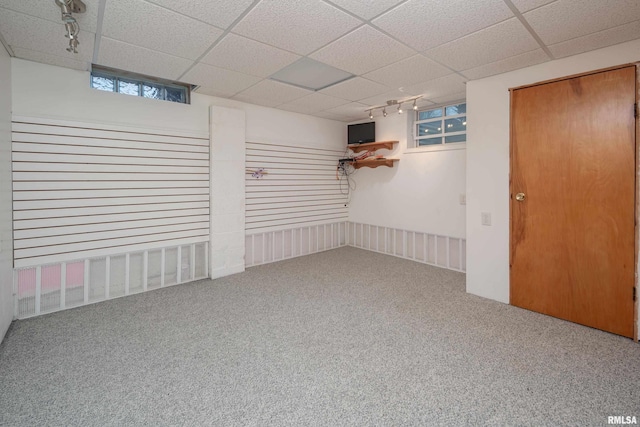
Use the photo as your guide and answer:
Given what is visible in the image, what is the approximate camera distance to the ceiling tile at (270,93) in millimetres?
3939

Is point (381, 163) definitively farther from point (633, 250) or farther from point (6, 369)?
point (6, 369)

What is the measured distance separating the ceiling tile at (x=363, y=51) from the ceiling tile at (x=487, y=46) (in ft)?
1.14

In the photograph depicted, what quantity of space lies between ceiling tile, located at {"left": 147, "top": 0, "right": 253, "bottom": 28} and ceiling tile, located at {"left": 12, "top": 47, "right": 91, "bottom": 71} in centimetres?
164

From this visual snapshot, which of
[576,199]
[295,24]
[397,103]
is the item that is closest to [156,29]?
[295,24]

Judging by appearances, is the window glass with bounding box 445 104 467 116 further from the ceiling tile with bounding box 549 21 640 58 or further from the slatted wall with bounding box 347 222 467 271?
the slatted wall with bounding box 347 222 467 271

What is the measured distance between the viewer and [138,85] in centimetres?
378

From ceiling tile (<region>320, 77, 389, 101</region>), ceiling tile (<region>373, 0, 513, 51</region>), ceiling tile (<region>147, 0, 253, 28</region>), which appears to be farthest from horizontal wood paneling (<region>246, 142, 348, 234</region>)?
ceiling tile (<region>373, 0, 513, 51</region>)

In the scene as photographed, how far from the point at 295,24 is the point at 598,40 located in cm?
261

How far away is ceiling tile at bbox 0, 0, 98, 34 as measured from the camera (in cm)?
211

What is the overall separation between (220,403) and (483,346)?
2110 mm

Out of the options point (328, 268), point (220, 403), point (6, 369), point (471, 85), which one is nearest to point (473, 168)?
point (471, 85)

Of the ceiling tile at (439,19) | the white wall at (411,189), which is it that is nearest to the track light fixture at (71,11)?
the ceiling tile at (439,19)

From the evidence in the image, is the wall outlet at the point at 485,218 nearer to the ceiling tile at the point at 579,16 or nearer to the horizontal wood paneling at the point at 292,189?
the ceiling tile at the point at 579,16

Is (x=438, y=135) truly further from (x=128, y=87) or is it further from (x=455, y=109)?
(x=128, y=87)
